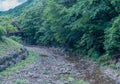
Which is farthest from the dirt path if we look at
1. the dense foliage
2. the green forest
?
the dense foliage

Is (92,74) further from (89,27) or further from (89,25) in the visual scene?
(89,25)

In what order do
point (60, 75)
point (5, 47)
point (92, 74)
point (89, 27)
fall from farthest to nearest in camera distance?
1. point (5, 47)
2. point (89, 27)
3. point (92, 74)
4. point (60, 75)

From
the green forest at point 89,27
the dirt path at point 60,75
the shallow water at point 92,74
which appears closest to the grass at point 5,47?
the green forest at point 89,27

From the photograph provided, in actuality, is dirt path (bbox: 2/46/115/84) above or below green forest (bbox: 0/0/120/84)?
below

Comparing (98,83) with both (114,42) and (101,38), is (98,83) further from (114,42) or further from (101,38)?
(101,38)

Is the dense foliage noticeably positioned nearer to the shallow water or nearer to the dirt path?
the shallow water

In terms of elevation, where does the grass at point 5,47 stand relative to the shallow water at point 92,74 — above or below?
above

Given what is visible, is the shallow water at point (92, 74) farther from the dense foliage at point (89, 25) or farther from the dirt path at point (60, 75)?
the dense foliage at point (89, 25)

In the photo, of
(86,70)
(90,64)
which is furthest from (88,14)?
(86,70)

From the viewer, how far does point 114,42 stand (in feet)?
60.6

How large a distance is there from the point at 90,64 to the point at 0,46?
7.83 meters

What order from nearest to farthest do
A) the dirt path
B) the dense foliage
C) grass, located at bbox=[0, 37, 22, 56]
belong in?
the dirt path, the dense foliage, grass, located at bbox=[0, 37, 22, 56]

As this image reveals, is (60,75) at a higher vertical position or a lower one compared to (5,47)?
lower

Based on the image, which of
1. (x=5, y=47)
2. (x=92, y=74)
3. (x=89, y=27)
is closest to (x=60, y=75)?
(x=92, y=74)
